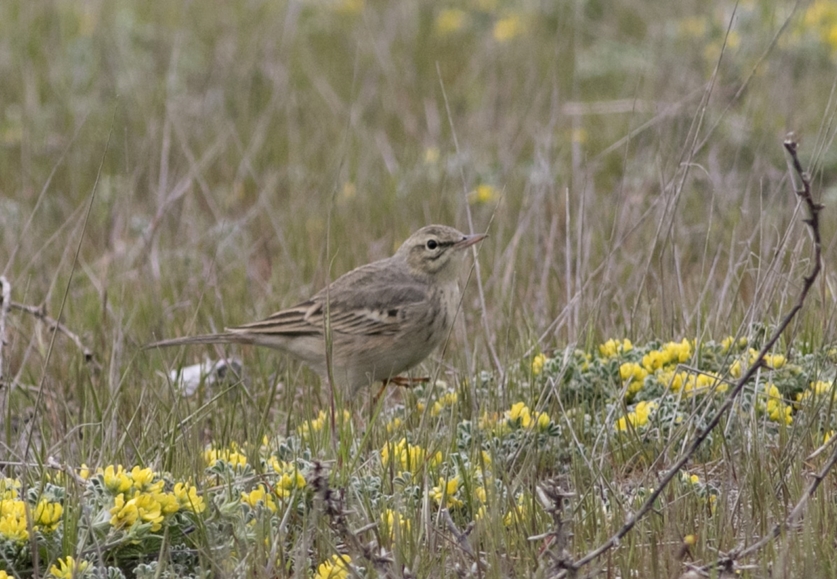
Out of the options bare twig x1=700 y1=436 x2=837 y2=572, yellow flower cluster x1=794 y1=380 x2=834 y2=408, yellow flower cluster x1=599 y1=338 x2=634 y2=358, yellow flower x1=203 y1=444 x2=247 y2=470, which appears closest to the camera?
bare twig x1=700 y1=436 x2=837 y2=572

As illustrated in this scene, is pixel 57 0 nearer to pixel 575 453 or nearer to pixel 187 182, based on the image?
pixel 187 182

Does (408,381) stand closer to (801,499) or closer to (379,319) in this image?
(379,319)

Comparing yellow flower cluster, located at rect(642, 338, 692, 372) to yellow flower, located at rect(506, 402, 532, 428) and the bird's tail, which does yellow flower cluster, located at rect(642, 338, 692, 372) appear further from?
the bird's tail

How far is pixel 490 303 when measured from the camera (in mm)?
6324

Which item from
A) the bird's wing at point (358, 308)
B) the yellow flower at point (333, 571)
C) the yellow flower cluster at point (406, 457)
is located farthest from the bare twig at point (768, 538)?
the bird's wing at point (358, 308)

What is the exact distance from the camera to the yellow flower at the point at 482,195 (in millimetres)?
7621

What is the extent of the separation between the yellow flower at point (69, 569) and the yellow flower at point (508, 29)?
8.10m

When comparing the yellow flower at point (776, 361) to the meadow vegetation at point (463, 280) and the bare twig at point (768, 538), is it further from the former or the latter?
the bare twig at point (768, 538)

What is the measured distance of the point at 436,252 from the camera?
19.0 feet

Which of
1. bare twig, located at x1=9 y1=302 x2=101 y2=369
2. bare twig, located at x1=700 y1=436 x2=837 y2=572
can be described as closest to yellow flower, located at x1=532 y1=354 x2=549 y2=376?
bare twig, located at x1=700 y1=436 x2=837 y2=572

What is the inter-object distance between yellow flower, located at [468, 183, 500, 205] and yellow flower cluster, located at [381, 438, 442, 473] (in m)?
3.63

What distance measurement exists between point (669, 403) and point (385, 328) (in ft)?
5.16

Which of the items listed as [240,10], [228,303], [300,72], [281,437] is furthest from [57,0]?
[281,437]

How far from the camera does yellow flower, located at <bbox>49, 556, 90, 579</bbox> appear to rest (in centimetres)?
331
